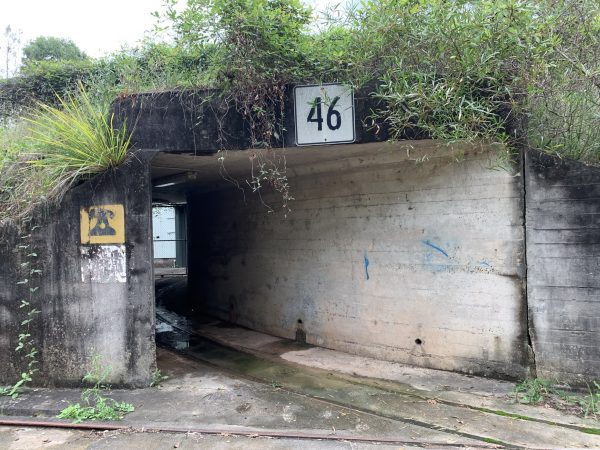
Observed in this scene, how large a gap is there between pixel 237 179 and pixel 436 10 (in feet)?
14.2

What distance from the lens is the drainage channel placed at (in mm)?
4035

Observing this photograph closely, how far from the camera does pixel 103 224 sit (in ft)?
16.0

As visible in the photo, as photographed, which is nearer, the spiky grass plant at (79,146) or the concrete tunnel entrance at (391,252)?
the spiky grass plant at (79,146)

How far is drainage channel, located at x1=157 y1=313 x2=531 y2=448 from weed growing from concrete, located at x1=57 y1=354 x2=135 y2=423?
5.17 ft

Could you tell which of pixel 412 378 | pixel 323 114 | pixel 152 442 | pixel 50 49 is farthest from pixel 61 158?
pixel 50 49

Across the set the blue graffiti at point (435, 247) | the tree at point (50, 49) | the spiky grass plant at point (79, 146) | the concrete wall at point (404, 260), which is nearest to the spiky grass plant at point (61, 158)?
the spiky grass plant at point (79, 146)

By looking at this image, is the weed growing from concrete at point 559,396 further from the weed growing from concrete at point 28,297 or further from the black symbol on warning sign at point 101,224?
the weed growing from concrete at point 28,297

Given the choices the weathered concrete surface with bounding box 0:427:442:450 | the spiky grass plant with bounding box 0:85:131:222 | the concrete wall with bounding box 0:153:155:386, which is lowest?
the weathered concrete surface with bounding box 0:427:442:450

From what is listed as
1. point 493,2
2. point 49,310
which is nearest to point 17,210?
point 49,310

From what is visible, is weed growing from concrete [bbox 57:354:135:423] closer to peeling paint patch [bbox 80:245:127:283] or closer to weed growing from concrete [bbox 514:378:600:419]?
peeling paint patch [bbox 80:245:127:283]

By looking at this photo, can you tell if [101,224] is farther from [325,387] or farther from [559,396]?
[559,396]

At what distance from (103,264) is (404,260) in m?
3.70

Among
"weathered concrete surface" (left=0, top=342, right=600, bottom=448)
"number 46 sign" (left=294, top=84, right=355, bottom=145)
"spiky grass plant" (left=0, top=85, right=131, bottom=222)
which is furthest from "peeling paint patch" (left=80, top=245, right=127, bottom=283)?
"number 46 sign" (left=294, top=84, right=355, bottom=145)

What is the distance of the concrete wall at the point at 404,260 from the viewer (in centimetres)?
489
